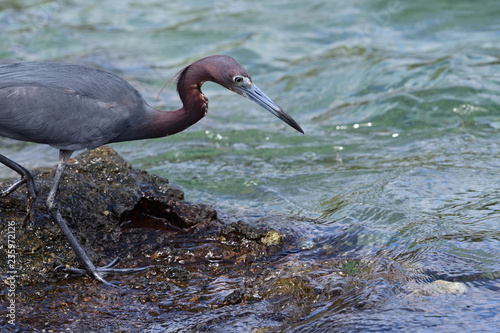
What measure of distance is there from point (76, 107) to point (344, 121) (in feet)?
15.8

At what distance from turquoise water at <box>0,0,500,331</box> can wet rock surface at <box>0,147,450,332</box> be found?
233 mm

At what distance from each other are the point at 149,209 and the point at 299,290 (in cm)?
152

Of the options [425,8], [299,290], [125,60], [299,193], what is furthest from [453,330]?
[425,8]

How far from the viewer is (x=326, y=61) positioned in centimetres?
1074

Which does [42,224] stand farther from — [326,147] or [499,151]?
[499,151]

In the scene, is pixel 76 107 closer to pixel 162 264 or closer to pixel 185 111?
pixel 185 111

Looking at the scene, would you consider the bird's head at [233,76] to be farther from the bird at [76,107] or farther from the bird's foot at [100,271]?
the bird's foot at [100,271]

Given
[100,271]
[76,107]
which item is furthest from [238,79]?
[100,271]

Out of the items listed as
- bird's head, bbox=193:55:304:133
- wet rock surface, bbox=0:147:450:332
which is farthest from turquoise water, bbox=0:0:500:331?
bird's head, bbox=193:55:304:133

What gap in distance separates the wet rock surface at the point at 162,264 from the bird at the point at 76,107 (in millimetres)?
157

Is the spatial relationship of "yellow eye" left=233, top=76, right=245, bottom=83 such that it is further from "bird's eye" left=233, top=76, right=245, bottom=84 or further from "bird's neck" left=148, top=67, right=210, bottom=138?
→ "bird's neck" left=148, top=67, right=210, bottom=138

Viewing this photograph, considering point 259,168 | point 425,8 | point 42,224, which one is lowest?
point 259,168

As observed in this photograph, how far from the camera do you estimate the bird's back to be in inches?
176

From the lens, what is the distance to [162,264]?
4527 millimetres
